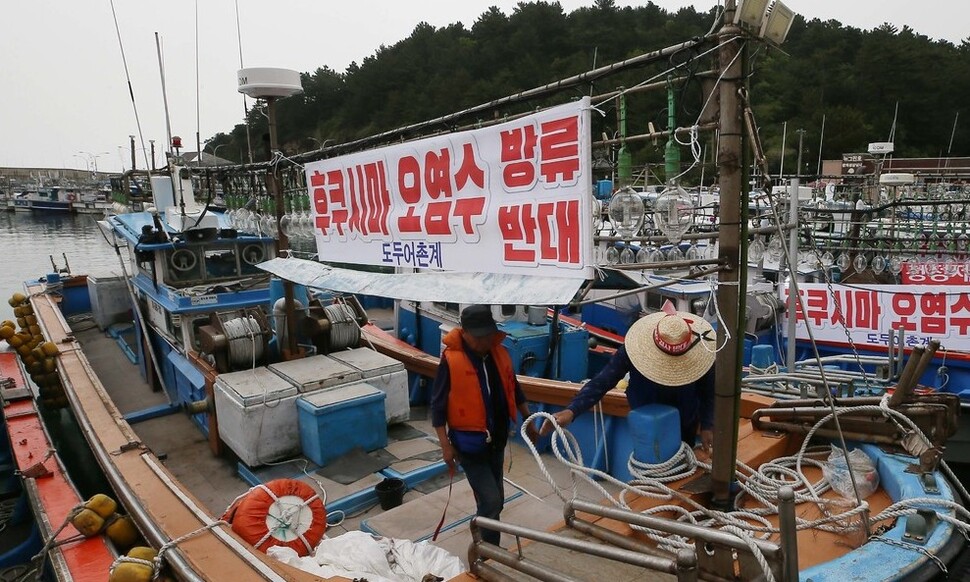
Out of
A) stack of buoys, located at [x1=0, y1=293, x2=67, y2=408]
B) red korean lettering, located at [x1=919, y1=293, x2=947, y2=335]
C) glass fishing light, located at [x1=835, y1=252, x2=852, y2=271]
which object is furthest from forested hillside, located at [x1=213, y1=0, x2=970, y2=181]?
red korean lettering, located at [x1=919, y1=293, x2=947, y2=335]

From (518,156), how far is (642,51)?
3581cm

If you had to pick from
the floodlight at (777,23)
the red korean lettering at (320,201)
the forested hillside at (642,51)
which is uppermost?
the forested hillside at (642,51)

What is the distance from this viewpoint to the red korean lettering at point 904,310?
7.23m

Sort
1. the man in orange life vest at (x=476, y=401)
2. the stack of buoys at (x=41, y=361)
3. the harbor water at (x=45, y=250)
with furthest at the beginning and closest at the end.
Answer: the harbor water at (x=45, y=250), the stack of buoys at (x=41, y=361), the man in orange life vest at (x=476, y=401)

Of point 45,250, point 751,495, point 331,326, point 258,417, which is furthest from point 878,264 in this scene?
point 45,250

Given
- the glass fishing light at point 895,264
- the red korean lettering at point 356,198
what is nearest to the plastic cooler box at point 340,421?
the red korean lettering at point 356,198

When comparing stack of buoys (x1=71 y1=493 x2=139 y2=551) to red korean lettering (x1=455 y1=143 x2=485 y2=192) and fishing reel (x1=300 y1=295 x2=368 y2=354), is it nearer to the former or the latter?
fishing reel (x1=300 y1=295 x2=368 y2=354)

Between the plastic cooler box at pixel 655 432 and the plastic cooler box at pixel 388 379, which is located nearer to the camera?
the plastic cooler box at pixel 655 432

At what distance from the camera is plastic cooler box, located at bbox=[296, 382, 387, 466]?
5051 millimetres

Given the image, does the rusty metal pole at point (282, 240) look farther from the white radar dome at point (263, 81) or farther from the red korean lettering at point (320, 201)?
the red korean lettering at point (320, 201)

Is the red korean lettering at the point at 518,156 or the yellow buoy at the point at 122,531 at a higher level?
the red korean lettering at the point at 518,156

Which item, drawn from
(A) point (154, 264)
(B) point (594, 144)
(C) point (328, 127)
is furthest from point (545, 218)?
(C) point (328, 127)

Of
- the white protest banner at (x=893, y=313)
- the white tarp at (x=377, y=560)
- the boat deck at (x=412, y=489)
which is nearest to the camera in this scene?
the white tarp at (x=377, y=560)

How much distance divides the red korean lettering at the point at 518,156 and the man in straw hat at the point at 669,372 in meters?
1.16
